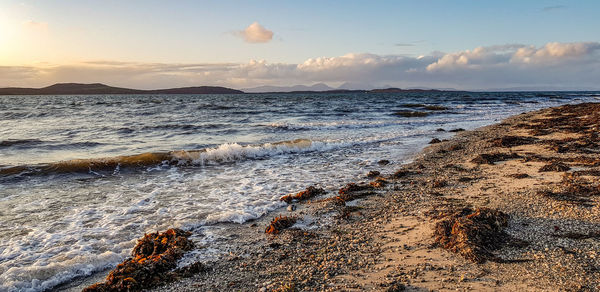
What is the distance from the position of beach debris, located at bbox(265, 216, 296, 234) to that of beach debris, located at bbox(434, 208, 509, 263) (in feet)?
7.81

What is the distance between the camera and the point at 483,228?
15.4ft

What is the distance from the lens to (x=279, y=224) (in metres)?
5.57

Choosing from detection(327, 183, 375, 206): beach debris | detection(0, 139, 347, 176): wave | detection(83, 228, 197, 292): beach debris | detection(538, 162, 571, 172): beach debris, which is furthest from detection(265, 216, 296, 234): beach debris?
detection(538, 162, 571, 172): beach debris

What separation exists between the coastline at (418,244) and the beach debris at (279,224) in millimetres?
131

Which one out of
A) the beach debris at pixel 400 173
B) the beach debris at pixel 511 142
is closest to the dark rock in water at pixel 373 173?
the beach debris at pixel 400 173

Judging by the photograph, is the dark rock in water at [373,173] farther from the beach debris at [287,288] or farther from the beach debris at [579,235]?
the beach debris at [287,288]

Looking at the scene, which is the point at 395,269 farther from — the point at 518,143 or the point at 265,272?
the point at 518,143

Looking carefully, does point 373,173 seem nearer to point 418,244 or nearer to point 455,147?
point 418,244

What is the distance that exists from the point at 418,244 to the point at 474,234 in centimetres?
78

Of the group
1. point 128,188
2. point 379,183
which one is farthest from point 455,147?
point 128,188

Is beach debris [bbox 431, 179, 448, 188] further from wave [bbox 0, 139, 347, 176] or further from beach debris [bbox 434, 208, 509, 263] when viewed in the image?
wave [bbox 0, 139, 347, 176]

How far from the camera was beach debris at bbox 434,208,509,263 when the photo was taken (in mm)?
4227

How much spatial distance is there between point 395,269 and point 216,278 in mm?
2238

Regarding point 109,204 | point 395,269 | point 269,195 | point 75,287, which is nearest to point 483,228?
point 395,269
